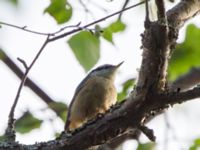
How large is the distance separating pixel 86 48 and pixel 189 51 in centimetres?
40

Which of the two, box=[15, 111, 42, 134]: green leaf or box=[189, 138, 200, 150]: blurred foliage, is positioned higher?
box=[15, 111, 42, 134]: green leaf

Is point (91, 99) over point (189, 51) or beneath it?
over

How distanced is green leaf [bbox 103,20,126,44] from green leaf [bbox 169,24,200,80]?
25cm

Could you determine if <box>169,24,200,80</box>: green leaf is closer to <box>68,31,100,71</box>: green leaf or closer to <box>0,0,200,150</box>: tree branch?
<box>0,0,200,150</box>: tree branch

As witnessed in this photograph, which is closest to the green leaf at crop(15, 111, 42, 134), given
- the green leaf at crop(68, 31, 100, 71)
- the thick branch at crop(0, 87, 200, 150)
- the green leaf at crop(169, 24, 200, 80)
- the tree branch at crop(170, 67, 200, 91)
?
the thick branch at crop(0, 87, 200, 150)

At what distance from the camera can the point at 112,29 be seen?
2197mm

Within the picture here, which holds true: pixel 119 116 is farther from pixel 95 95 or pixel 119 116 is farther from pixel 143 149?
pixel 95 95

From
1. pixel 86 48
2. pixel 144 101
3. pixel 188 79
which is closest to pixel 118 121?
pixel 144 101

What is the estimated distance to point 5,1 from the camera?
1.69 meters

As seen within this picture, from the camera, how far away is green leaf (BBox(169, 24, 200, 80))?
6.63 feet

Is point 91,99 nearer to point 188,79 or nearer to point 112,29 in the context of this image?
point 188,79

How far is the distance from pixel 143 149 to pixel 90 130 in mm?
355

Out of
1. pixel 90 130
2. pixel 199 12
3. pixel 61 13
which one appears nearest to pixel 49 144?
pixel 90 130

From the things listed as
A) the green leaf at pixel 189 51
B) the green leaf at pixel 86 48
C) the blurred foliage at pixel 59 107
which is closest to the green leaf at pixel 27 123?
the blurred foliage at pixel 59 107
